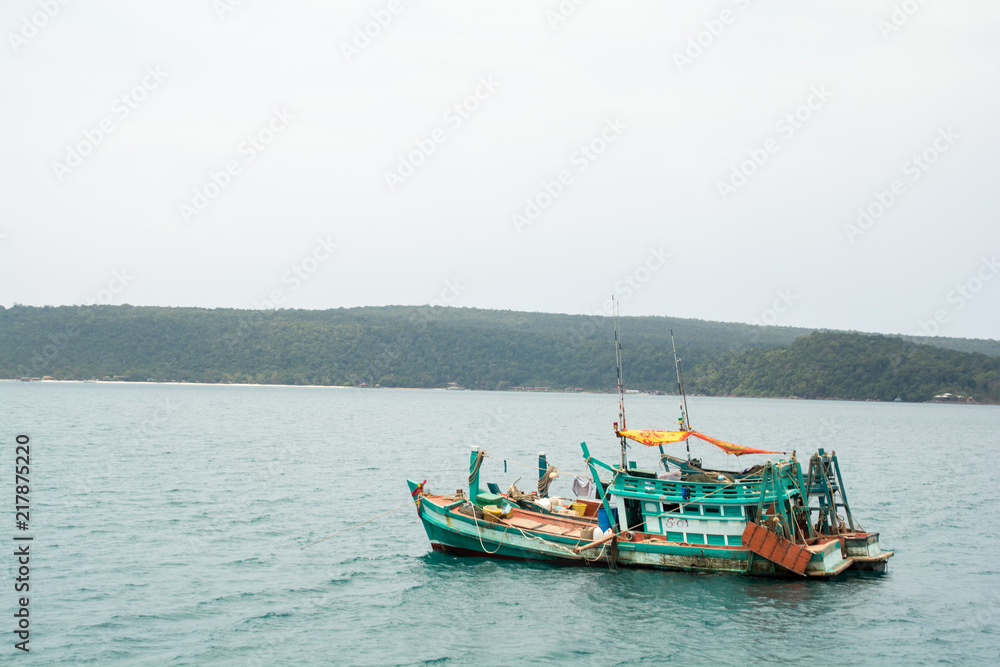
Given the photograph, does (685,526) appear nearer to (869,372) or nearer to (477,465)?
(477,465)

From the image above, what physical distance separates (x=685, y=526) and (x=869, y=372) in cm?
17616

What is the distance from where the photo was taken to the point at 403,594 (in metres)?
24.5

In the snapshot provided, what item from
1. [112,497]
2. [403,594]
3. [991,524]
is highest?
[112,497]

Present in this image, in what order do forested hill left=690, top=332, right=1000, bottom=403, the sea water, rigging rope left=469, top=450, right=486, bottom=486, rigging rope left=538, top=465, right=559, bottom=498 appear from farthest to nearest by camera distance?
forested hill left=690, top=332, right=1000, bottom=403
rigging rope left=538, top=465, right=559, bottom=498
rigging rope left=469, top=450, right=486, bottom=486
the sea water

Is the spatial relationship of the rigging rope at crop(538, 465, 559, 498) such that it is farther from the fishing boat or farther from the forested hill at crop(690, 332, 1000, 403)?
the forested hill at crop(690, 332, 1000, 403)

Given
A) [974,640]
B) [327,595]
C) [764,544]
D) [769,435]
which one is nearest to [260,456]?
[327,595]

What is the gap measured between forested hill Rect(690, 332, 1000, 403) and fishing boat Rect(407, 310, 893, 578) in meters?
163

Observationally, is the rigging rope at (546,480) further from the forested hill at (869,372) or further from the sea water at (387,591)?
A: the forested hill at (869,372)

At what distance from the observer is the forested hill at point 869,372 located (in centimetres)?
17604

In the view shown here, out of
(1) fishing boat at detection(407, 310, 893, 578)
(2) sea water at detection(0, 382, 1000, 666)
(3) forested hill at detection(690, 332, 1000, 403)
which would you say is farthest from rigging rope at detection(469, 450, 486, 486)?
(3) forested hill at detection(690, 332, 1000, 403)

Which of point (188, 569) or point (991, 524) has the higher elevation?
point (188, 569)

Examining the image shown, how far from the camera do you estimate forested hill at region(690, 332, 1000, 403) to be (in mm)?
176038

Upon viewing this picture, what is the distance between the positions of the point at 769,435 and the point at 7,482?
260ft

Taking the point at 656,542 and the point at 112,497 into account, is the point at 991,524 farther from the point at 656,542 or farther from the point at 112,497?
the point at 112,497
